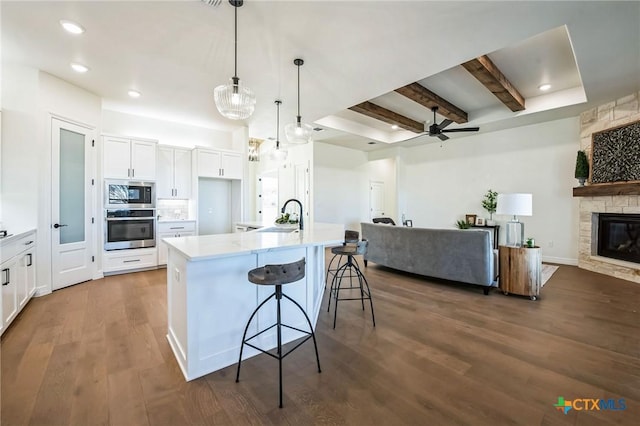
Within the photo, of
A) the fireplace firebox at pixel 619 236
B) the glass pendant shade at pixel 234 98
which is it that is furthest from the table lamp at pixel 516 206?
the glass pendant shade at pixel 234 98

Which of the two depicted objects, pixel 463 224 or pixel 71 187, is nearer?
pixel 71 187

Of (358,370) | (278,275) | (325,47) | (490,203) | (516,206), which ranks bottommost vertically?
(358,370)

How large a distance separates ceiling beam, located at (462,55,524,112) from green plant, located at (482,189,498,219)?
6.84 ft

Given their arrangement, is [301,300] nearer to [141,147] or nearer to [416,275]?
[416,275]

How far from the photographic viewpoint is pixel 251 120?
5309mm

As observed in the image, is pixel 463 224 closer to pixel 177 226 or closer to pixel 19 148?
pixel 177 226

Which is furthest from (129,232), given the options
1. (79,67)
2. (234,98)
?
(234,98)

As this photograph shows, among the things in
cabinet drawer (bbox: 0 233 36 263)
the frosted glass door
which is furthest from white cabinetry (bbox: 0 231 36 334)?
the frosted glass door

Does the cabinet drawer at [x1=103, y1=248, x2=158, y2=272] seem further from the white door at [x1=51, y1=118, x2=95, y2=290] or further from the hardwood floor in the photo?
A: the hardwood floor

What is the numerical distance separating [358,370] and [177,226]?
4.32 m

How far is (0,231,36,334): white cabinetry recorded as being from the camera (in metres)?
2.42

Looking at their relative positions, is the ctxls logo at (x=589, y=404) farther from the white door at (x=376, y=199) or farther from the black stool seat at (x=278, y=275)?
the white door at (x=376, y=199)

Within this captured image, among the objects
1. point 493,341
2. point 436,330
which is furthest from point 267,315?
point 493,341

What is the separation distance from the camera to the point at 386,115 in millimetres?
5309
